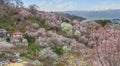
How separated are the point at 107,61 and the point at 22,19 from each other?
37306 millimetres

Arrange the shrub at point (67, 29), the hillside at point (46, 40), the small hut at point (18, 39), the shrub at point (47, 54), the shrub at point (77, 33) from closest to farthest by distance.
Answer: the hillside at point (46, 40)
the shrub at point (47, 54)
the small hut at point (18, 39)
the shrub at point (77, 33)
the shrub at point (67, 29)

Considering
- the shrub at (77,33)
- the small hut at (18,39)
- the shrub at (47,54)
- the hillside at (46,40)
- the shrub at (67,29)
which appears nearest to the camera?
the hillside at (46,40)

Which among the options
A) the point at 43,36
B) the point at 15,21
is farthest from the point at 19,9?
the point at 43,36

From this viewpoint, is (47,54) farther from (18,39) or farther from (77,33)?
(77,33)

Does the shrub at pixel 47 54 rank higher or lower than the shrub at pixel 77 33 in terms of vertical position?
higher

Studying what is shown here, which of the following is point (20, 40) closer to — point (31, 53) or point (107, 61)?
point (31, 53)

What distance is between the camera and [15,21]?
43875 millimetres

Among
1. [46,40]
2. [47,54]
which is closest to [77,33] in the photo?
[46,40]

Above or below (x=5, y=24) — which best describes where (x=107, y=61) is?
above

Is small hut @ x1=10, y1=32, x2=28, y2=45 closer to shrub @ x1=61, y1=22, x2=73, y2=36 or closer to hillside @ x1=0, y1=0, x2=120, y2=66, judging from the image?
hillside @ x1=0, y1=0, x2=120, y2=66

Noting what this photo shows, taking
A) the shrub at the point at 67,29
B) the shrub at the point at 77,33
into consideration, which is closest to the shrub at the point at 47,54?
the shrub at the point at 77,33

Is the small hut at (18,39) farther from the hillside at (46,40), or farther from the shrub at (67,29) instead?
the shrub at (67,29)

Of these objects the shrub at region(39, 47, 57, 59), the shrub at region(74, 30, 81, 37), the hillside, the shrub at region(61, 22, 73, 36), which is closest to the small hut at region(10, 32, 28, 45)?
the hillside

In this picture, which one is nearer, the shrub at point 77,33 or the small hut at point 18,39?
the small hut at point 18,39
